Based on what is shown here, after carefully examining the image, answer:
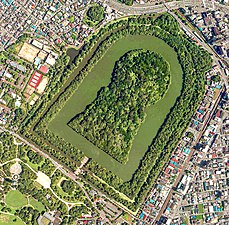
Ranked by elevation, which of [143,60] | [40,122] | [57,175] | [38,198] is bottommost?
[38,198]

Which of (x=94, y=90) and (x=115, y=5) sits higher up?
(x=115, y=5)

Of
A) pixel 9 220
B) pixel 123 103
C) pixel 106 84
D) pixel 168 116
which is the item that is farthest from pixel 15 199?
pixel 168 116

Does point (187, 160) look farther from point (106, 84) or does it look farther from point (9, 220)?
point (9, 220)

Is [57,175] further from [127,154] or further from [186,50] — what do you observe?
[186,50]

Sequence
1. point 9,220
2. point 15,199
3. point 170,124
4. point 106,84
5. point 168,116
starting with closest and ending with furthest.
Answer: point 9,220, point 15,199, point 170,124, point 168,116, point 106,84

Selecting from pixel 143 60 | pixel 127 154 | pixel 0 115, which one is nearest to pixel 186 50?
pixel 143 60

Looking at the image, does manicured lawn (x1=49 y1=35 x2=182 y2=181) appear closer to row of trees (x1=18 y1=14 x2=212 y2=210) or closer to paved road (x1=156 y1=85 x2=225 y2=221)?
row of trees (x1=18 y1=14 x2=212 y2=210)
